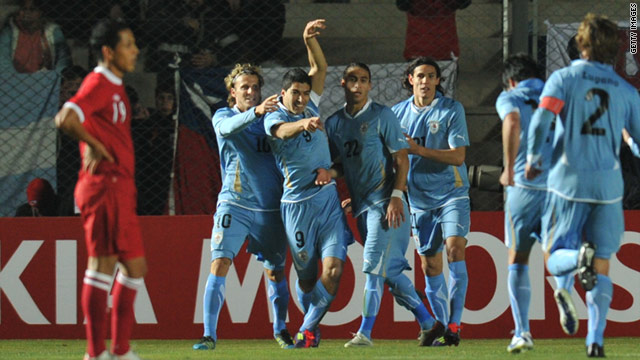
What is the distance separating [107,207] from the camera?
5352 mm

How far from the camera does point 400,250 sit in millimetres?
7648

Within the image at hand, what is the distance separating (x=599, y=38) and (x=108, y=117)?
2.80 m

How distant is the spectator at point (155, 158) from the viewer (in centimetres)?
972

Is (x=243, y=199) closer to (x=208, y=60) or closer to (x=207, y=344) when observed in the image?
(x=207, y=344)

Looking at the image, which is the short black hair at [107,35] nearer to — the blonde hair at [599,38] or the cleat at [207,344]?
the blonde hair at [599,38]

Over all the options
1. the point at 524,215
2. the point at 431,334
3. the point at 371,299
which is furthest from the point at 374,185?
the point at 524,215

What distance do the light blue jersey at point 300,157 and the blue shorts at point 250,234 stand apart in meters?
0.34

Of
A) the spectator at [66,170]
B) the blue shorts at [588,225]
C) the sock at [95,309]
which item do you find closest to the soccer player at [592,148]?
the blue shorts at [588,225]

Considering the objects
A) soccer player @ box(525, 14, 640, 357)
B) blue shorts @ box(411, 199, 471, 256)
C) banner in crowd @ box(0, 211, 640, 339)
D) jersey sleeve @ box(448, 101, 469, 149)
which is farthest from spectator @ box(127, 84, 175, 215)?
soccer player @ box(525, 14, 640, 357)

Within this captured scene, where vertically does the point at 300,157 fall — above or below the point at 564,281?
above

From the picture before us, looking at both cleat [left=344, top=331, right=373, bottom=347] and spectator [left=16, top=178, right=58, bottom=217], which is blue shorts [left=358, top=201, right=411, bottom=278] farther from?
spectator [left=16, top=178, right=58, bottom=217]

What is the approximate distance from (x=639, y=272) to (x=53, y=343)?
16.6 feet

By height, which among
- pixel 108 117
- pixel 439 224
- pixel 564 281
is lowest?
pixel 564 281

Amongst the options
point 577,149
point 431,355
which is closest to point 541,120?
point 577,149
